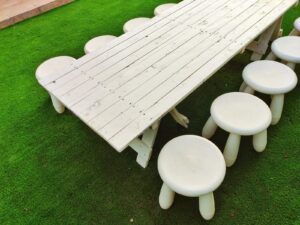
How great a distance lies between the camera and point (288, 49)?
301cm

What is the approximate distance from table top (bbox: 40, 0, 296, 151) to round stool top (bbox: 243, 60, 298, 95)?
0.32 metres

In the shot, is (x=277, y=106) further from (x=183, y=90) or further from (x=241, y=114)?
(x=183, y=90)

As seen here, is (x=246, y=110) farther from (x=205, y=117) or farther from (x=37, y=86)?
(x=37, y=86)

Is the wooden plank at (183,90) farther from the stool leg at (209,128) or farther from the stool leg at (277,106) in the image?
the stool leg at (277,106)

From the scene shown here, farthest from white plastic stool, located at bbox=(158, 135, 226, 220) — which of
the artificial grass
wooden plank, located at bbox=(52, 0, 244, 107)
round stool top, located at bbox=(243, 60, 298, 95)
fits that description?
round stool top, located at bbox=(243, 60, 298, 95)

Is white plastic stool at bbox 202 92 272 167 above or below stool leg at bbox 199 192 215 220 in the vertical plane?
above

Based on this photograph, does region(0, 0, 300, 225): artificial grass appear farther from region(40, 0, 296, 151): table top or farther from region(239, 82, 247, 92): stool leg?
region(40, 0, 296, 151): table top

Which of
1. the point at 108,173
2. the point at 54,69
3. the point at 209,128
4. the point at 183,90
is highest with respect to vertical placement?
the point at 183,90

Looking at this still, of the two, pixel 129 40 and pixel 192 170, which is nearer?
pixel 192 170

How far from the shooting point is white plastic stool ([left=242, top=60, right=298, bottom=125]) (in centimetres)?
253

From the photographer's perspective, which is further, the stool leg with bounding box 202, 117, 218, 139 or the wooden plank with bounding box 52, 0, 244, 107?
the stool leg with bounding box 202, 117, 218, 139

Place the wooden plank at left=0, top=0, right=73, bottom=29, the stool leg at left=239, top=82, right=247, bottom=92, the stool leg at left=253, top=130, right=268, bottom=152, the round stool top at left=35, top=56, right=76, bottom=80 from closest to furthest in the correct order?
the stool leg at left=253, top=130, right=268, bottom=152, the round stool top at left=35, top=56, right=76, bottom=80, the stool leg at left=239, top=82, right=247, bottom=92, the wooden plank at left=0, top=0, right=73, bottom=29

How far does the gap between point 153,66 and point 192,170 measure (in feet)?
3.12

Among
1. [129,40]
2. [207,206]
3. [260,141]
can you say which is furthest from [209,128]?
[129,40]
